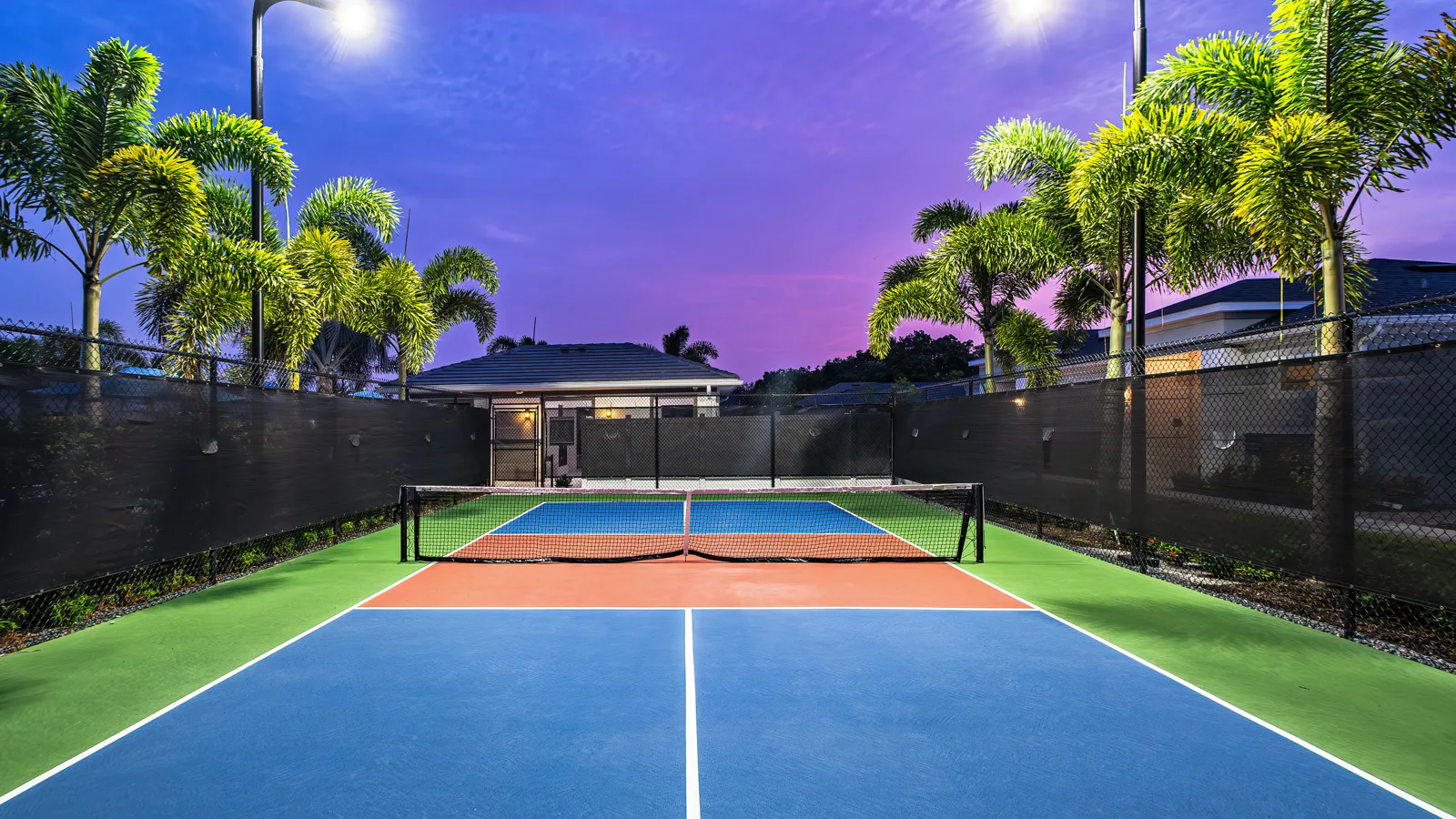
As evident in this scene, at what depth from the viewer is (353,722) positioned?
4324mm

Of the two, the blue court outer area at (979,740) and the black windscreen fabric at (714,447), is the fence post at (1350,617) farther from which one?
the black windscreen fabric at (714,447)

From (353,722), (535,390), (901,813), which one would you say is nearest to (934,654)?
(901,813)

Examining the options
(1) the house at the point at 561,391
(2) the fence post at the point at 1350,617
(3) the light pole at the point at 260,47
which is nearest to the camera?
(2) the fence post at the point at 1350,617

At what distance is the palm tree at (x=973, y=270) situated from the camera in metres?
13.3

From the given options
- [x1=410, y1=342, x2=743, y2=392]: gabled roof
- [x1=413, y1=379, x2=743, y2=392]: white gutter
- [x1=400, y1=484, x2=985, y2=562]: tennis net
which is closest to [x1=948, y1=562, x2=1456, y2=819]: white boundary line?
[x1=400, y1=484, x2=985, y2=562]: tennis net

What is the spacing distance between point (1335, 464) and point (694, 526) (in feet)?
30.8

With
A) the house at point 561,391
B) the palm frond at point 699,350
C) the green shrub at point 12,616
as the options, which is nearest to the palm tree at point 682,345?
the palm frond at point 699,350

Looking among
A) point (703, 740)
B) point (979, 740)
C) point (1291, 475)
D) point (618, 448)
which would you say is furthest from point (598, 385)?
point (979, 740)

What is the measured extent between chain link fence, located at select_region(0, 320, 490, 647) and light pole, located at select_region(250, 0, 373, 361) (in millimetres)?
1061

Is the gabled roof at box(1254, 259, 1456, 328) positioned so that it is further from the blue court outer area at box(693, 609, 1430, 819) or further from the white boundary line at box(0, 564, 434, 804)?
the white boundary line at box(0, 564, 434, 804)

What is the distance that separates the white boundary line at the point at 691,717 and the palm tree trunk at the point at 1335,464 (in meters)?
5.20

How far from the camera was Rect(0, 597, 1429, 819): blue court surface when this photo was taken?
344 cm

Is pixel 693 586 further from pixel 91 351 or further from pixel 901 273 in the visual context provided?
pixel 901 273

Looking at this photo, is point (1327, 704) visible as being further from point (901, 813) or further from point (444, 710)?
point (444, 710)
